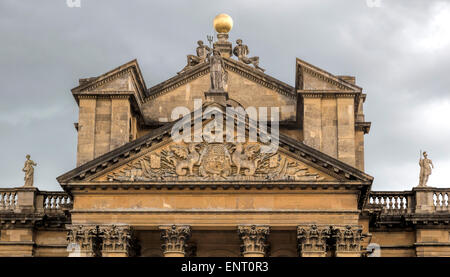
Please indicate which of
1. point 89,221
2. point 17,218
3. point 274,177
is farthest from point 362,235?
point 17,218

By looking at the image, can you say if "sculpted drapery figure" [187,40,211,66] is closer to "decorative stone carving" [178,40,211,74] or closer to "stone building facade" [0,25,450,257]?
"decorative stone carving" [178,40,211,74]

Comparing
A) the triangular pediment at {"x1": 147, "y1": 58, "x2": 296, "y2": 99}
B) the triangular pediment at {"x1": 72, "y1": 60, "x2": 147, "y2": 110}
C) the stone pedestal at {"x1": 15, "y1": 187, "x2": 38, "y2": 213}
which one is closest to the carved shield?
the triangular pediment at {"x1": 72, "y1": 60, "x2": 147, "y2": 110}

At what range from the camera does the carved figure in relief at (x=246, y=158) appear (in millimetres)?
55000

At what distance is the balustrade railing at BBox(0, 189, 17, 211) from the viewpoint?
61.9 m

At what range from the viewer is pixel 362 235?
56156mm

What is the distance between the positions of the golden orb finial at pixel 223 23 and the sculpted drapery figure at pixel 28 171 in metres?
13.6

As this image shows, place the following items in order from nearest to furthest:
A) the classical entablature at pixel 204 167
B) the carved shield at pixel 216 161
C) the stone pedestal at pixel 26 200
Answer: the classical entablature at pixel 204 167, the carved shield at pixel 216 161, the stone pedestal at pixel 26 200

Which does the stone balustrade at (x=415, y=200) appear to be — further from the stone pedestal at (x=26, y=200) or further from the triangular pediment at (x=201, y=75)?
the stone pedestal at (x=26, y=200)

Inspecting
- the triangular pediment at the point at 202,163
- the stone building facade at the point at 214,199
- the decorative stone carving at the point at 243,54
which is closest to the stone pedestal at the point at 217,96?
the stone building facade at the point at 214,199

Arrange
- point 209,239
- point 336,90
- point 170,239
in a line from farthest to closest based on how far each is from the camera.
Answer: point 336,90 → point 209,239 → point 170,239

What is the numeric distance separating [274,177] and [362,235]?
502cm

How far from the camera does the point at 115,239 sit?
179ft

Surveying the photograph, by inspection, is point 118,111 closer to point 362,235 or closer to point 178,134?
point 178,134

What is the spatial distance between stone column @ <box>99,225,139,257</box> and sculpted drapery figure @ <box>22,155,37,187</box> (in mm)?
8831
